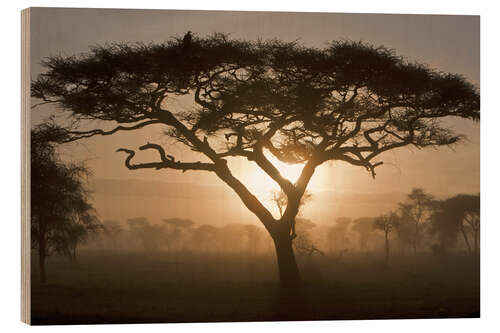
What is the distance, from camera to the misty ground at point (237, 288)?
987 cm

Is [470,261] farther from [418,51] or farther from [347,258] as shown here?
[418,51]

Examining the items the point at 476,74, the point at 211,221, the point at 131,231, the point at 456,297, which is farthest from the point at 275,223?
the point at 476,74

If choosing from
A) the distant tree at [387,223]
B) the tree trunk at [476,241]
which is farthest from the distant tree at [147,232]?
the tree trunk at [476,241]

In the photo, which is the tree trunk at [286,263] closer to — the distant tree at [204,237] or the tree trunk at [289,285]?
the tree trunk at [289,285]

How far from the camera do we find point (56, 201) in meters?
9.98

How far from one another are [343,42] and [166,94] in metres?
2.30

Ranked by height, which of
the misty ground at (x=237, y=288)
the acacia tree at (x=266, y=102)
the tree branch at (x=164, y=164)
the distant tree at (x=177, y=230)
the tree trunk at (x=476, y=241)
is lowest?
the misty ground at (x=237, y=288)

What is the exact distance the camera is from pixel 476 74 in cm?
1064

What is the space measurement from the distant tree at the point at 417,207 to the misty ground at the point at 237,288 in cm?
49

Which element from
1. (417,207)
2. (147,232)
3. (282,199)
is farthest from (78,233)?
(417,207)

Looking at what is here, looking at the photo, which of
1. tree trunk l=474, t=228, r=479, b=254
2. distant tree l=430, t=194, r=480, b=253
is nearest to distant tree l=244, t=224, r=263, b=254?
distant tree l=430, t=194, r=480, b=253

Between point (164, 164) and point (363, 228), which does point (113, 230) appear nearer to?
point (164, 164)

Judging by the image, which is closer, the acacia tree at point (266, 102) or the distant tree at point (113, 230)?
the distant tree at point (113, 230)

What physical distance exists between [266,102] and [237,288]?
2311 mm
